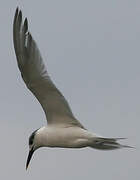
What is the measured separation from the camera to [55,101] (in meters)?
22.3

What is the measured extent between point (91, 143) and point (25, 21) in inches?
95.7

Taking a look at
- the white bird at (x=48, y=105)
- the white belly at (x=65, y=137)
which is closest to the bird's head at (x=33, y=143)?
the white bird at (x=48, y=105)

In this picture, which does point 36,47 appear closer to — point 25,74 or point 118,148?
point 25,74

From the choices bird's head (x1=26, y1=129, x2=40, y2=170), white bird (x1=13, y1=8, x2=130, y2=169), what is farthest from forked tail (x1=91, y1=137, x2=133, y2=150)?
bird's head (x1=26, y1=129, x2=40, y2=170)

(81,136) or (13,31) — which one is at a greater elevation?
(13,31)

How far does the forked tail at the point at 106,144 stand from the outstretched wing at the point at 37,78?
0.53 meters

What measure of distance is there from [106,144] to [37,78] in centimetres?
172

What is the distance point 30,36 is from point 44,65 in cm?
60

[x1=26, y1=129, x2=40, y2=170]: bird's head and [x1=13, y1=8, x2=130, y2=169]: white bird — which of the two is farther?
[x1=26, y1=129, x2=40, y2=170]: bird's head

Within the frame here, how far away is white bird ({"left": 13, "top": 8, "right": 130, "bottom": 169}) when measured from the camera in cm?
2173

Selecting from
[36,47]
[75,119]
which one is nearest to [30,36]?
[36,47]

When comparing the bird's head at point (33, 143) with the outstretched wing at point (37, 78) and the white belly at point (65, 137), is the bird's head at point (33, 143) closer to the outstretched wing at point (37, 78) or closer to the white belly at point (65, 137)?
the white belly at point (65, 137)

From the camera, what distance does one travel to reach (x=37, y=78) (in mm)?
22047

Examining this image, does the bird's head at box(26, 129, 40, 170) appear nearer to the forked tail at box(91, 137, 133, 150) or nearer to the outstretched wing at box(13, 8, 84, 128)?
the outstretched wing at box(13, 8, 84, 128)
